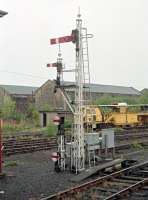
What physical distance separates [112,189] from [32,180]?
2.50 m

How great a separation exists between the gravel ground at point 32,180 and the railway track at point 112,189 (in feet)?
2.11

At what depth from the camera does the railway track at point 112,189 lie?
28.8 ft

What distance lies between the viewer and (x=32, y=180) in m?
11.0

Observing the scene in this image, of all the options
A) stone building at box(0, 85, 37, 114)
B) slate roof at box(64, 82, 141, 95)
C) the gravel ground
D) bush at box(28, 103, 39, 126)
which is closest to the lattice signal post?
the gravel ground

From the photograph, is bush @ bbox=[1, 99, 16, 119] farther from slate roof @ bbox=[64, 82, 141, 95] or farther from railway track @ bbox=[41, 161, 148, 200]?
railway track @ bbox=[41, 161, 148, 200]

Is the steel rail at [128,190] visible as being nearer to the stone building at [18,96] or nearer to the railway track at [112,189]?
the railway track at [112,189]

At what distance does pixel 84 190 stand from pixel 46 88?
5691 centimetres

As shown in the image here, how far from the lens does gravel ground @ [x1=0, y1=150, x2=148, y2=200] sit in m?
9.29

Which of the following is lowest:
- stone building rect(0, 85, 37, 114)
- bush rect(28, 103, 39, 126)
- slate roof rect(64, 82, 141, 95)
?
bush rect(28, 103, 39, 126)

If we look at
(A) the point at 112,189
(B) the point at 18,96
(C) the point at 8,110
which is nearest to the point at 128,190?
(A) the point at 112,189

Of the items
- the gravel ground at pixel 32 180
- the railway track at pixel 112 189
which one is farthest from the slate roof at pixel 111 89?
the railway track at pixel 112 189

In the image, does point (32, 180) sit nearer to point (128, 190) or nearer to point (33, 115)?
point (128, 190)

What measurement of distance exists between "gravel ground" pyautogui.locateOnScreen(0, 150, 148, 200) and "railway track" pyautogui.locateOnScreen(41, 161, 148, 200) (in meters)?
0.64

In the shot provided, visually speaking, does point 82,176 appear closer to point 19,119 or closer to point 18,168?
point 18,168
